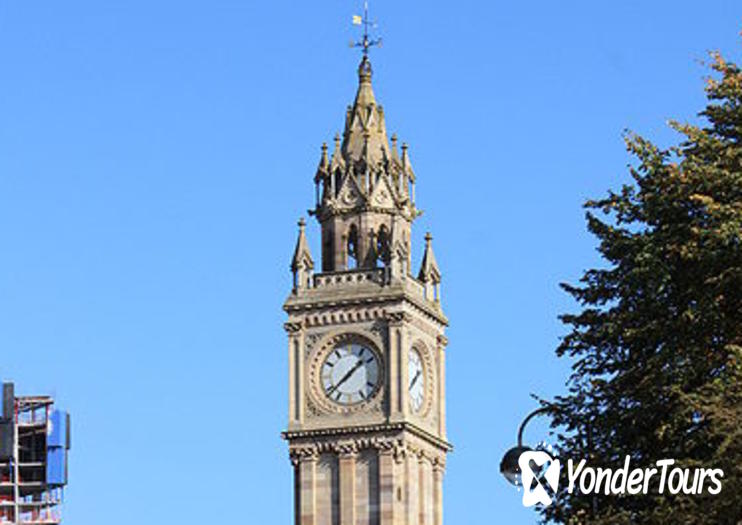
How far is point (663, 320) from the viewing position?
2466 inches

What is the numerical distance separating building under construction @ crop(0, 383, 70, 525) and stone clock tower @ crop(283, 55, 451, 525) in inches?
2357

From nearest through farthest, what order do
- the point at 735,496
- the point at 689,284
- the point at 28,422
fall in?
the point at 735,496 → the point at 689,284 → the point at 28,422

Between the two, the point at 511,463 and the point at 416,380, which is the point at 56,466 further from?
the point at 511,463

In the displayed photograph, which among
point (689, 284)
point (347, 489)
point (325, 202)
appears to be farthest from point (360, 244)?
point (689, 284)

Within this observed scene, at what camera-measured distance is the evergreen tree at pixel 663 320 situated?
6034 centimetres

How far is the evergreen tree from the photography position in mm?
60344

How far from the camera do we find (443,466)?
139250 millimetres

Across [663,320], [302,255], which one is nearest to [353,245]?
[302,255]

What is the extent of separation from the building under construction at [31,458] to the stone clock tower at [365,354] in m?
59.9

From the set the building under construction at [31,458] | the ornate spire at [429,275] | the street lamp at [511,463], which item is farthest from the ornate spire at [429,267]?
the street lamp at [511,463]

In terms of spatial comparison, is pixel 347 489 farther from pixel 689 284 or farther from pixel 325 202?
pixel 689 284

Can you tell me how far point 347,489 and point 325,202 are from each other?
13.0 m

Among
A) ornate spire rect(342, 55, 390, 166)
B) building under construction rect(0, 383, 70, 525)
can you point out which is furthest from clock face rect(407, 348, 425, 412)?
building under construction rect(0, 383, 70, 525)

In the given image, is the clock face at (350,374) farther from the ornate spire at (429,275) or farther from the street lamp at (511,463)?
the street lamp at (511,463)
